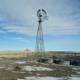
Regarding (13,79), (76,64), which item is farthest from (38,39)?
(13,79)

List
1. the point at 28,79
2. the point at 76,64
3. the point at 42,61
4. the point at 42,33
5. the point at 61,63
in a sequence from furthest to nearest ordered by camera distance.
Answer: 1. the point at 42,33
2. the point at 42,61
3. the point at 61,63
4. the point at 76,64
5. the point at 28,79

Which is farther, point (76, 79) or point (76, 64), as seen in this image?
point (76, 64)

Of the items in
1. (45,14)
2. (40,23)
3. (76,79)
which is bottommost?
(76,79)

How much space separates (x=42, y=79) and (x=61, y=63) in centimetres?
1294

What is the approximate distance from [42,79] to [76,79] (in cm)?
255

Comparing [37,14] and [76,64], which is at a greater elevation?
[37,14]

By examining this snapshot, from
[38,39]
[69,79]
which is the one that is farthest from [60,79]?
[38,39]

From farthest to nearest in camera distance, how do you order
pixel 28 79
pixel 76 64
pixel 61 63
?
pixel 61 63
pixel 76 64
pixel 28 79

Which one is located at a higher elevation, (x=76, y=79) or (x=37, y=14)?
(x=37, y=14)

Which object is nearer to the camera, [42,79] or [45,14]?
[42,79]

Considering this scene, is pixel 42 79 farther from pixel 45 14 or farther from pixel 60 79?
pixel 45 14

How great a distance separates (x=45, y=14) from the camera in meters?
31.2

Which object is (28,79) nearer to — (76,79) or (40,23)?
(76,79)

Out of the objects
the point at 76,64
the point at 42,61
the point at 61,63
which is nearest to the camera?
the point at 76,64
